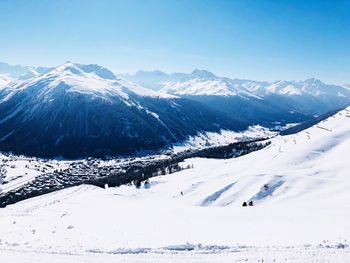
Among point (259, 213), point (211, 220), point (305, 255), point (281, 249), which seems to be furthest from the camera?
point (259, 213)

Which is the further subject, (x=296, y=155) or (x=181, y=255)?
(x=296, y=155)

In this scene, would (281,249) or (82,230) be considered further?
(82,230)

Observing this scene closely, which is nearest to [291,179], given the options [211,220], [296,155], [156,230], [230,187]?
[230,187]

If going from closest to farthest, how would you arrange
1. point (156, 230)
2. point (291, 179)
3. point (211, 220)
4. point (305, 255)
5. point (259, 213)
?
point (305, 255) → point (156, 230) → point (211, 220) → point (259, 213) → point (291, 179)

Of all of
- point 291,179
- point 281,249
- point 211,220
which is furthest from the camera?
point 291,179

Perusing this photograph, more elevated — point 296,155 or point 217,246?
point 296,155

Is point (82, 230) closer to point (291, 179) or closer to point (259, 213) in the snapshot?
point (259, 213)

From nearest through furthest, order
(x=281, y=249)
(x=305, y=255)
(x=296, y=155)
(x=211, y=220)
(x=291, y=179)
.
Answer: (x=305, y=255) → (x=281, y=249) → (x=211, y=220) → (x=291, y=179) → (x=296, y=155)

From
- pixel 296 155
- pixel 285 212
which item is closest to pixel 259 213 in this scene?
pixel 285 212

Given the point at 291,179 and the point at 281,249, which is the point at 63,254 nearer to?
the point at 281,249
